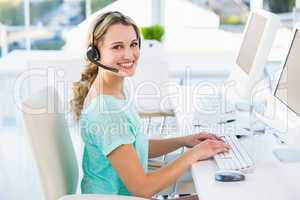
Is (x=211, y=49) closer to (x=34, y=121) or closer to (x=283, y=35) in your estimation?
(x=283, y=35)

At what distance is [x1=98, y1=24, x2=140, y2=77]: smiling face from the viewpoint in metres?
1.63

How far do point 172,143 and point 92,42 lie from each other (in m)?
0.49

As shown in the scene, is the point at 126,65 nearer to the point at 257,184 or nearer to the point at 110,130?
the point at 110,130

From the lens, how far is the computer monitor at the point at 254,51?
79.1 inches

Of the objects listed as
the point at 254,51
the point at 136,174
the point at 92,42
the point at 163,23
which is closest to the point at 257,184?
the point at 136,174

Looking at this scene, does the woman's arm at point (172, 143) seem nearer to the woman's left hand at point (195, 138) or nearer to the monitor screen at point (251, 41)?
the woman's left hand at point (195, 138)

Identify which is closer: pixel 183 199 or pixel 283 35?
pixel 183 199

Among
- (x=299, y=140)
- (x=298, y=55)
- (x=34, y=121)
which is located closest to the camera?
(x=34, y=121)

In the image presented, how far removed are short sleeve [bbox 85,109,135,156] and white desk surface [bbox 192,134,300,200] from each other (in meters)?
0.23

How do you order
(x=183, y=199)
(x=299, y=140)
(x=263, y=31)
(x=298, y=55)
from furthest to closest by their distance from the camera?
(x=263, y=31), (x=183, y=199), (x=298, y=55), (x=299, y=140)

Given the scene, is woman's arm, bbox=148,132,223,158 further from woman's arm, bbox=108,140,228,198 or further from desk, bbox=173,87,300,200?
woman's arm, bbox=108,140,228,198

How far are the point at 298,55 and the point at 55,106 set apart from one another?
0.77 meters

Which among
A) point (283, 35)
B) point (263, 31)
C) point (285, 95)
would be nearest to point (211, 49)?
point (283, 35)

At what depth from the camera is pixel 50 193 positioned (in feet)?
4.75
